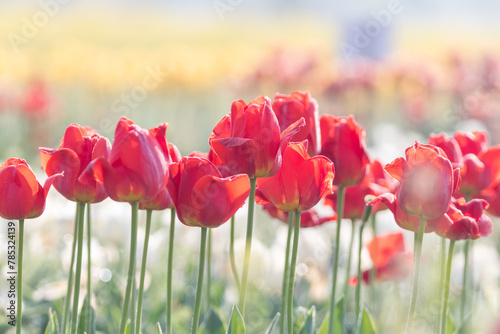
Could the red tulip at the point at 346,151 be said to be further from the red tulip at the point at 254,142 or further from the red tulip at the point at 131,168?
the red tulip at the point at 131,168

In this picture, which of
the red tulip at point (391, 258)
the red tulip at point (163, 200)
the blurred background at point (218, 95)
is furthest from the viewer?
the blurred background at point (218, 95)

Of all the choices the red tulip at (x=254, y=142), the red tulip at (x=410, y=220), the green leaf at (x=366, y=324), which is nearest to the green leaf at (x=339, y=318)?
the green leaf at (x=366, y=324)

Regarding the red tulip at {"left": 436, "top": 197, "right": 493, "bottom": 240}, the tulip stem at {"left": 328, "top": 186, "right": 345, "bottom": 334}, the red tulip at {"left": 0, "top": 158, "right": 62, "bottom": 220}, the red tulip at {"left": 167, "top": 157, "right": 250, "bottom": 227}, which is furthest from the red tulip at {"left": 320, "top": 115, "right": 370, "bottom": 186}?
the red tulip at {"left": 0, "top": 158, "right": 62, "bottom": 220}

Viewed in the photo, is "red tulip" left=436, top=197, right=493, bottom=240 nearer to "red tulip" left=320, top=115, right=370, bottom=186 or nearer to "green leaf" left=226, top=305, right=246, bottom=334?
"red tulip" left=320, top=115, right=370, bottom=186

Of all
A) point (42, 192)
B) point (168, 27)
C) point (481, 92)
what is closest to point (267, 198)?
point (42, 192)

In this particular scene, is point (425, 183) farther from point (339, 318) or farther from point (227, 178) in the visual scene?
point (339, 318)

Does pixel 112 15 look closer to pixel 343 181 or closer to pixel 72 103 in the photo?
pixel 72 103
